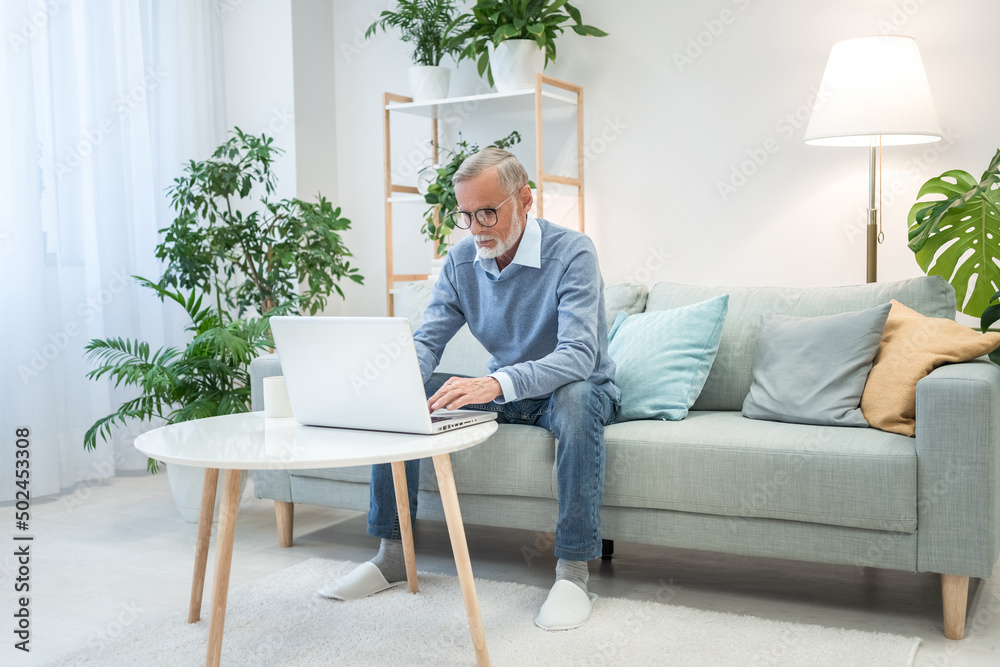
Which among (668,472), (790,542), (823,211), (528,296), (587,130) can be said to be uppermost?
(587,130)

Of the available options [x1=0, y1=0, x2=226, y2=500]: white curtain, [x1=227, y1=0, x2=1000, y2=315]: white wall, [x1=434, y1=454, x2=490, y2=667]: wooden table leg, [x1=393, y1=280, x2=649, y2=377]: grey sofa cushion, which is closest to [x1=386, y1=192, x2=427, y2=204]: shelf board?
[x1=227, y1=0, x2=1000, y2=315]: white wall

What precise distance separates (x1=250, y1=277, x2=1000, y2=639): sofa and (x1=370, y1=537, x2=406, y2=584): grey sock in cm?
19

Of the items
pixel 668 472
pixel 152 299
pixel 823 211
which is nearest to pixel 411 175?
pixel 152 299

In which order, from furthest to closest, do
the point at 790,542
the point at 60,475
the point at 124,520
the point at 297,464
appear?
the point at 60,475 < the point at 124,520 < the point at 790,542 < the point at 297,464

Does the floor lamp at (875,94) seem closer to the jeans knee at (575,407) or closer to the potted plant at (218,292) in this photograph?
the jeans knee at (575,407)

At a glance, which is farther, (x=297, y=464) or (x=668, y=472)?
(x=668, y=472)

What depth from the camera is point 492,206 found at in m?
2.10

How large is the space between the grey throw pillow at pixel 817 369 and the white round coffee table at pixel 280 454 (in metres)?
0.85

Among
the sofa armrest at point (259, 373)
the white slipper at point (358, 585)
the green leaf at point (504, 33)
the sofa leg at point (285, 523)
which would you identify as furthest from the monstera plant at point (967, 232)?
the sofa leg at point (285, 523)

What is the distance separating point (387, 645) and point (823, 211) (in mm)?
2056

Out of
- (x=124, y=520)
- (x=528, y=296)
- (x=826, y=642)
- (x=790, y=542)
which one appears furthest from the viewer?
(x=124, y=520)

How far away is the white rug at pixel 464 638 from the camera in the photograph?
177 centimetres

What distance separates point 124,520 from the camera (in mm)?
2965

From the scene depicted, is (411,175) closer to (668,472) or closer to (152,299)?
(152,299)
